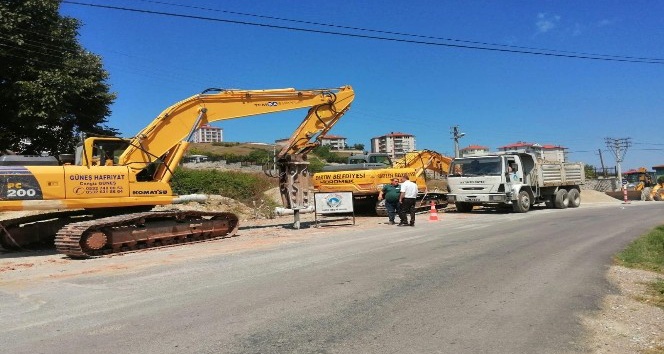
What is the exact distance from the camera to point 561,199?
25516mm

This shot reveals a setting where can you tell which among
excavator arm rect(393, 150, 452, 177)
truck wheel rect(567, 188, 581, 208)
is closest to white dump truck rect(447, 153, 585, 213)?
excavator arm rect(393, 150, 452, 177)

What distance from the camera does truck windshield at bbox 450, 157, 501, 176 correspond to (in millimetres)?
21578

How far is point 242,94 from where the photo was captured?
1530 centimetres

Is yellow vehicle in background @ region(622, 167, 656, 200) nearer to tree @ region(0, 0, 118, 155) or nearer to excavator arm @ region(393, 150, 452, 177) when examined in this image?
excavator arm @ region(393, 150, 452, 177)

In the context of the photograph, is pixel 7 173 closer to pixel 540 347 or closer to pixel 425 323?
pixel 425 323

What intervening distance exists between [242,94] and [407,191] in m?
5.98

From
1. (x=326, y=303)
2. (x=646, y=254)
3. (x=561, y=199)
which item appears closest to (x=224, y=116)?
(x=326, y=303)

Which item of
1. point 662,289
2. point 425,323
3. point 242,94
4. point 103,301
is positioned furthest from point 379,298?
point 242,94

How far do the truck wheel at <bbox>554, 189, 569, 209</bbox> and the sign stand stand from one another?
13.3m

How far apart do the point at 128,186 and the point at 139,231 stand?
122 cm

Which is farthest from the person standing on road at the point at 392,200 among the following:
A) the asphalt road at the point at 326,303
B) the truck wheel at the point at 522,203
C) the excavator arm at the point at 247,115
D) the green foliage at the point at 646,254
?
the green foliage at the point at 646,254

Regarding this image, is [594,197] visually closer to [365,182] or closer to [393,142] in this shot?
[365,182]

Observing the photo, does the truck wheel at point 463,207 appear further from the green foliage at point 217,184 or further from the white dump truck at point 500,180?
the green foliage at point 217,184

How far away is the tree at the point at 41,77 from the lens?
65.5 ft
